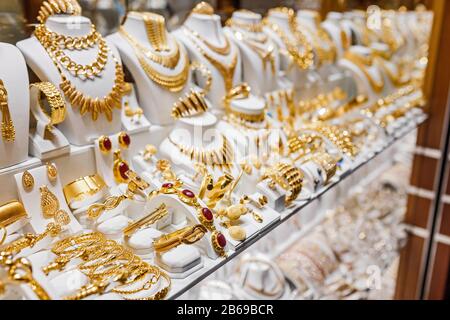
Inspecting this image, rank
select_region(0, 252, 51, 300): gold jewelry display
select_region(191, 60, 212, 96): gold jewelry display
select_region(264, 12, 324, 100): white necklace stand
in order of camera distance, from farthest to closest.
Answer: select_region(264, 12, 324, 100): white necklace stand, select_region(191, 60, 212, 96): gold jewelry display, select_region(0, 252, 51, 300): gold jewelry display

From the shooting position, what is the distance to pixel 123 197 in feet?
2.57

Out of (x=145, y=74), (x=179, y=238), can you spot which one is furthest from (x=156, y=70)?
(x=179, y=238)

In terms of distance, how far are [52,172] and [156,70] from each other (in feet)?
1.01

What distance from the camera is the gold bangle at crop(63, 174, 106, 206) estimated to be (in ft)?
2.57

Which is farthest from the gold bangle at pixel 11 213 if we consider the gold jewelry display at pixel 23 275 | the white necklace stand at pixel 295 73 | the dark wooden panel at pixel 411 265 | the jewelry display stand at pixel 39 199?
the dark wooden panel at pixel 411 265

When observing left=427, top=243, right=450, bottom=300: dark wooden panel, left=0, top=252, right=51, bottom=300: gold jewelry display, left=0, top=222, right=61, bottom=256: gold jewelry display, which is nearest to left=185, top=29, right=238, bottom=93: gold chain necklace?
left=0, top=222, right=61, bottom=256: gold jewelry display

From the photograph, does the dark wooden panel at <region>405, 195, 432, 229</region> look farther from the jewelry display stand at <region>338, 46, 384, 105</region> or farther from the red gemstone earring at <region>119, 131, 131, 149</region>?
the red gemstone earring at <region>119, 131, 131, 149</region>

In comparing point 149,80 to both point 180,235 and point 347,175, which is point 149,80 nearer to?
point 180,235

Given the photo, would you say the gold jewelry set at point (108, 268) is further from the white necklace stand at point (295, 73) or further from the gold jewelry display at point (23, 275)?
the white necklace stand at point (295, 73)

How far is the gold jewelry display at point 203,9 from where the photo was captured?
1.07m

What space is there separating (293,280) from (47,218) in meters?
0.76

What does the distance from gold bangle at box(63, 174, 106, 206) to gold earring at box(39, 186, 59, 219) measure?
4cm
